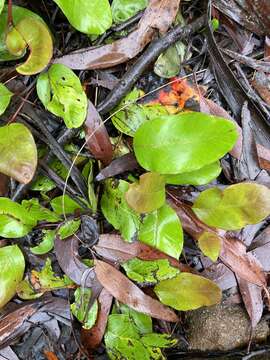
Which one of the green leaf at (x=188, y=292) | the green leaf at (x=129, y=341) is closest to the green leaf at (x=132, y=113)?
the green leaf at (x=188, y=292)

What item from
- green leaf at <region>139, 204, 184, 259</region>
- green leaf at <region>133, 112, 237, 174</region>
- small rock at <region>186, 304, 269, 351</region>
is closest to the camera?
green leaf at <region>133, 112, 237, 174</region>

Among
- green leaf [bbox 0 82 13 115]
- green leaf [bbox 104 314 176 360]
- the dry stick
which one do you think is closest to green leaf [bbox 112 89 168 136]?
the dry stick

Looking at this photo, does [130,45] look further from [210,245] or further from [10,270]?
[10,270]

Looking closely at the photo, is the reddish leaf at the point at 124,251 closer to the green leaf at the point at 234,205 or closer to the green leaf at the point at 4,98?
the green leaf at the point at 234,205

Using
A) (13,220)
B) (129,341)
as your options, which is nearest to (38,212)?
(13,220)

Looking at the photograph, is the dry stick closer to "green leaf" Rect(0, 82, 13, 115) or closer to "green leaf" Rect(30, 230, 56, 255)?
"green leaf" Rect(0, 82, 13, 115)
